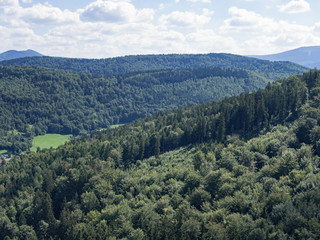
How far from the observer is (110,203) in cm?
9175

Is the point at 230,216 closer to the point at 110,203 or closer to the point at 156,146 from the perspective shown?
the point at 110,203

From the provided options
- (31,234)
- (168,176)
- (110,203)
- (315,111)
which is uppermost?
(315,111)

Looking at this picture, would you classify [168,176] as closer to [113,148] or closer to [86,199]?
[86,199]

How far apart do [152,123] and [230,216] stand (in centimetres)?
11924

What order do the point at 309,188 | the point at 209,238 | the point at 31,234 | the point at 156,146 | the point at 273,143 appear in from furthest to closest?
the point at 156,146
the point at 273,143
the point at 31,234
the point at 309,188
the point at 209,238

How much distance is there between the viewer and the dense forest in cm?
6016

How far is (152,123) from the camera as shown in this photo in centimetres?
17600

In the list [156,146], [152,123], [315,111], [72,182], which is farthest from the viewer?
[152,123]

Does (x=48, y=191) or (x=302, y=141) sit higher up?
(x=302, y=141)

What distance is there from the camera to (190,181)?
87.0m

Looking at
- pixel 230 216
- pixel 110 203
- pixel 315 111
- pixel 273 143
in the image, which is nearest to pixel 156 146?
pixel 110 203

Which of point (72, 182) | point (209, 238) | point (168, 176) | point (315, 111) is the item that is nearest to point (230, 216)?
point (209, 238)

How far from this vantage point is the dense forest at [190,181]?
6016 centimetres

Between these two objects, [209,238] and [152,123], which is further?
[152,123]
